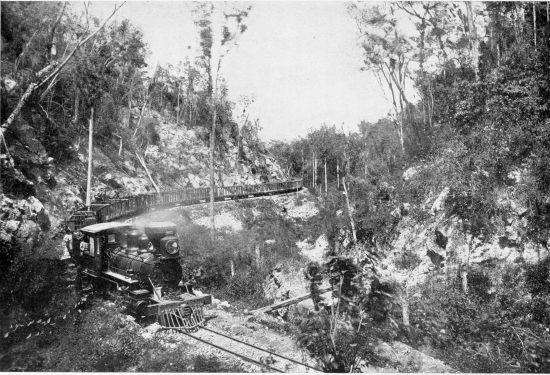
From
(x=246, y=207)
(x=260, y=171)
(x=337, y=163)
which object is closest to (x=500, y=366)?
(x=246, y=207)

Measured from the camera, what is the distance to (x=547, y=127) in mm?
11039

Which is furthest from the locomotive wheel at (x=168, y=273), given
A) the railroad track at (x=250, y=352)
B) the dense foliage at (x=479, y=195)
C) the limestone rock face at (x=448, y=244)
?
the limestone rock face at (x=448, y=244)

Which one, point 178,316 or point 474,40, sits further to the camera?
point 474,40

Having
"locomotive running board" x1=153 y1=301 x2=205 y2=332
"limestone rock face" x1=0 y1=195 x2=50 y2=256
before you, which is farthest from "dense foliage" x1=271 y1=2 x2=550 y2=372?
"limestone rock face" x1=0 y1=195 x2=50 y2=256

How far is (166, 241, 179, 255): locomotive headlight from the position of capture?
33.2 feet

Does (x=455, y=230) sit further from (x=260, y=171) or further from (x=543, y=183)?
(x=260, y=171)

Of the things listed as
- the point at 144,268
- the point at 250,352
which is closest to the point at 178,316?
the point at 144,268

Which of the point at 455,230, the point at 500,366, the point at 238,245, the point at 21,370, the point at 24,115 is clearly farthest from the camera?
the point at 24,115

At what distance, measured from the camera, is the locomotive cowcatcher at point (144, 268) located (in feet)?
30.7

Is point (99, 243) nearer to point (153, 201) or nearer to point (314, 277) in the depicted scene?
point (314, 277)

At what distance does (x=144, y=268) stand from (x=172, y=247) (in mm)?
988

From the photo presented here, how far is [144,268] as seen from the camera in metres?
9.51

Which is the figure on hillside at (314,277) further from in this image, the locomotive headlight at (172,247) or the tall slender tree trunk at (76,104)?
the tall slender tree trunk at (76,104)

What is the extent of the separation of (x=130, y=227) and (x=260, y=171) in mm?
44724
